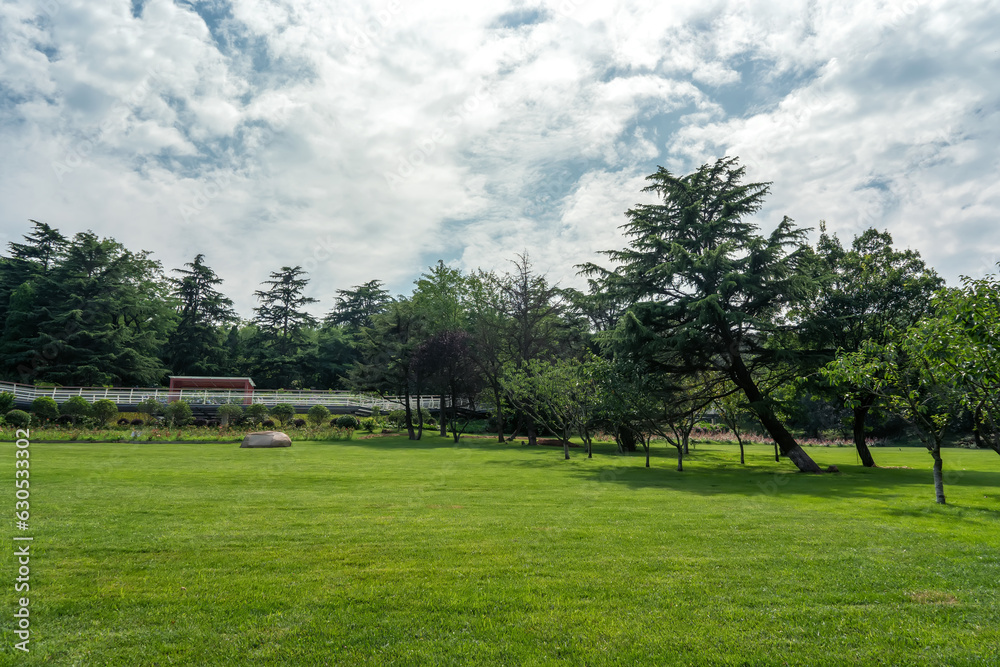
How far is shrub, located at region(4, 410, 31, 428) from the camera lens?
23547 mm

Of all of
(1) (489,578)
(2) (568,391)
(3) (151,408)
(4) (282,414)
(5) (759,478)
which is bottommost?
(5) (759,478)

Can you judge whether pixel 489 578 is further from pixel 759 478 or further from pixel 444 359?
pixel 444 359

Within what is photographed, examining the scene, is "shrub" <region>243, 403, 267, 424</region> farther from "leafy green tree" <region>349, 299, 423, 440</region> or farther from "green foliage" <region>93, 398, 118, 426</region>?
"green foliage" <region>93, 398, 118, 426</region>

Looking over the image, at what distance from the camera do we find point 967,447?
38219mm

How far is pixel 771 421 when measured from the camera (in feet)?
65.6

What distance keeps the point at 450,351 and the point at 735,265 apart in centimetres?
1756

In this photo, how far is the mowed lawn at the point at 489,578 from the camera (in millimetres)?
4031

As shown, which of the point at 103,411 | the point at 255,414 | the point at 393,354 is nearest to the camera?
the point at 103,411

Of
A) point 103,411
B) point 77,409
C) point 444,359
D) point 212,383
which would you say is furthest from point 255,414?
point 212,383

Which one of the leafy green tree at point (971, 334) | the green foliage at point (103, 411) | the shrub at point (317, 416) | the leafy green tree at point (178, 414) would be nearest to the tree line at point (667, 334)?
the leafy green tree at point (971, 334)

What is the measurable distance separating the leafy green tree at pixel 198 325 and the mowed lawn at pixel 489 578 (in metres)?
48.3

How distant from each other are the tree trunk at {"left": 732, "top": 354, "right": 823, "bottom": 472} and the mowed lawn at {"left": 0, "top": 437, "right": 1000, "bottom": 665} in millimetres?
8511

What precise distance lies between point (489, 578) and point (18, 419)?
28655 mm

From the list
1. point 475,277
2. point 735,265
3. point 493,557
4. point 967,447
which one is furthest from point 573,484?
point 967,447
